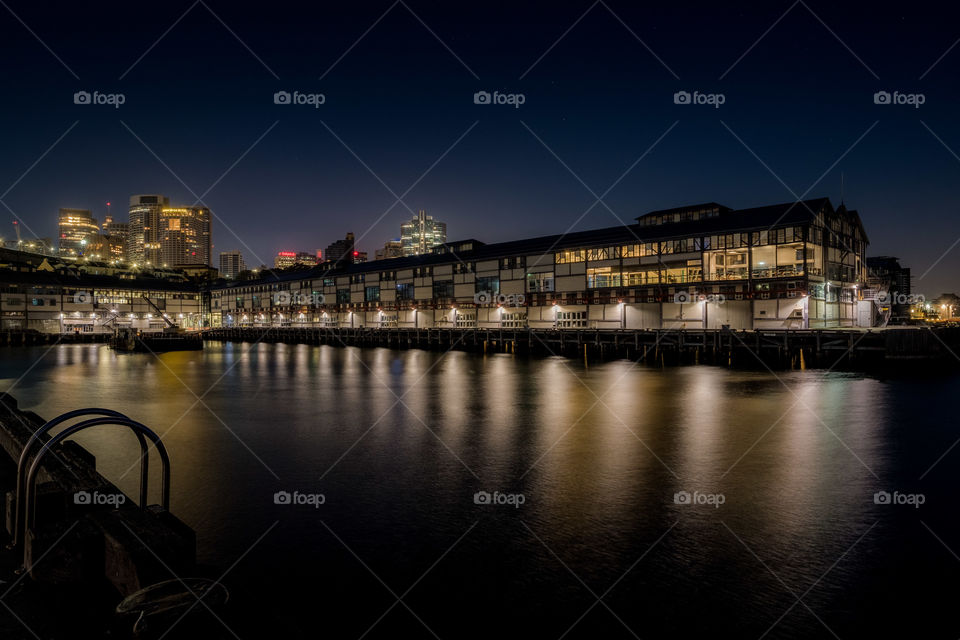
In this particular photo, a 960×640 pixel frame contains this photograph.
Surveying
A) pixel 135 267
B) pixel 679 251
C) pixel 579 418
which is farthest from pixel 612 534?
pixel 135 267

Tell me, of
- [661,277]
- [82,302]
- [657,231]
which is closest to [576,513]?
[661,277]

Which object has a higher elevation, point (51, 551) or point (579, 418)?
point (51, 551)

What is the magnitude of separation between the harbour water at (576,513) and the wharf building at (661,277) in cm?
2653

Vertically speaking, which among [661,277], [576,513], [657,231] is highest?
[657,231]

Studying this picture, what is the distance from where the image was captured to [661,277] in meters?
52.1

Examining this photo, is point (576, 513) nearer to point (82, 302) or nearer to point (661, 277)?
point (661, 277)

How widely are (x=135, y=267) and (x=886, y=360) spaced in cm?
13619

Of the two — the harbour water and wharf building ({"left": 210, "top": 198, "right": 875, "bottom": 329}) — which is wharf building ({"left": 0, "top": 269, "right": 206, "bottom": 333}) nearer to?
wharf building ({"left": 210, "top": 198, "right": 875, "bottom": 329})

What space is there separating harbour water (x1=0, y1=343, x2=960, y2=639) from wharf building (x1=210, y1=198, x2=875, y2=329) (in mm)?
26532

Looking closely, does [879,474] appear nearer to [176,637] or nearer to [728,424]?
[728,424]

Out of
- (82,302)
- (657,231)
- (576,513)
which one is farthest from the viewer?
(82,302)

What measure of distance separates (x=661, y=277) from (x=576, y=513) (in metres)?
46.1

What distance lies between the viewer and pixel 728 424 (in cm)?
1714

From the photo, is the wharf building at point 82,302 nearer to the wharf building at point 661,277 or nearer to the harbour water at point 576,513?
the wharf building at point 661,277
